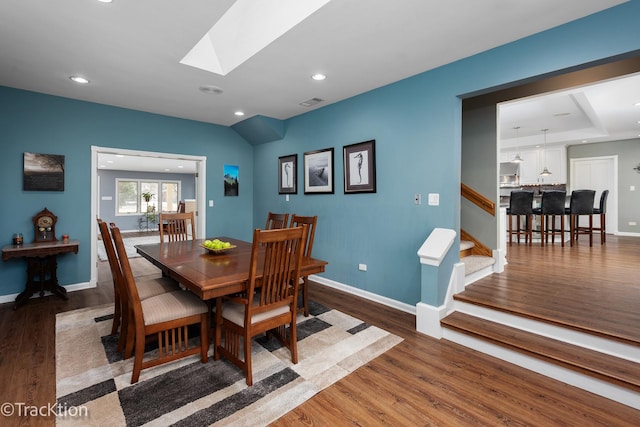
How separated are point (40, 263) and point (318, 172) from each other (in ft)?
12.1

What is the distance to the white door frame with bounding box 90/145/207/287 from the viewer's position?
4180 millimetres

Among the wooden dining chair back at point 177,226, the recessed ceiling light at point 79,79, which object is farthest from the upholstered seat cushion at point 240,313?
the recessed ceiling light at point 79,79

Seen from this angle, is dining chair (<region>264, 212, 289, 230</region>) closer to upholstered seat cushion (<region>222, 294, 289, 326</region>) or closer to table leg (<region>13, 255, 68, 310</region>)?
upholstered seat cushion (<region>222, 294, 289, 326</region>)

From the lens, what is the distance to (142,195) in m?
12.1

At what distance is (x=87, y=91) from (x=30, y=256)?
2.08 metres

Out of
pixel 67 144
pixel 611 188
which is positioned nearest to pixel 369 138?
pixel 67 144

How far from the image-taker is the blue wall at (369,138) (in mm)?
2430

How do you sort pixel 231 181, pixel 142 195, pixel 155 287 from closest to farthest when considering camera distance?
1. pixel 155 287
2. pixel 231 181
3. pixel 142 195

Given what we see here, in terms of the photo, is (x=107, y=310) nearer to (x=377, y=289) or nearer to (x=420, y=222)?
(x=377, y=289)

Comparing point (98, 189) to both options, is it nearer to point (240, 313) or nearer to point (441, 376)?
point (240, 313)

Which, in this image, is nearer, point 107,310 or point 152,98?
point 107,310

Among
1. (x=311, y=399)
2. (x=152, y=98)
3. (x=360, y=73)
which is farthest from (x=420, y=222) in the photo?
(x=152, y=98)

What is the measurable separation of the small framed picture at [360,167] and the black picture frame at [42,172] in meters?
3.77

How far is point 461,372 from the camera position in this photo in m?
2.18
